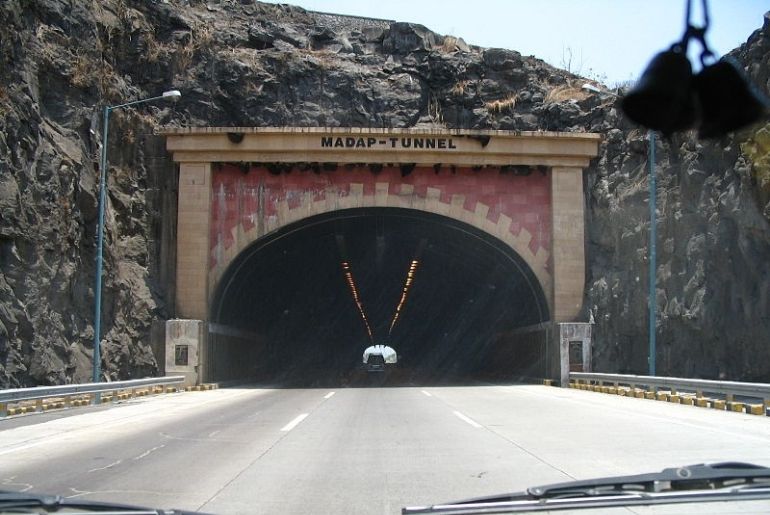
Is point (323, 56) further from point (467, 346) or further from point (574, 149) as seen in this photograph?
point (467, 346)

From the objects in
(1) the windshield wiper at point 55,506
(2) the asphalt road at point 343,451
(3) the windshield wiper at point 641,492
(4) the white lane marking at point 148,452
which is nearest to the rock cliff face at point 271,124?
(2) the asphalt road at point 343,451

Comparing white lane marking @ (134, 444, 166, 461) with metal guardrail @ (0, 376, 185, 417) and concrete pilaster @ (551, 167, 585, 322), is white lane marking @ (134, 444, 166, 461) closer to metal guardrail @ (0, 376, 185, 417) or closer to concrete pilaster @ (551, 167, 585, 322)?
metal guardrail @ (0, 376, 185, 417)

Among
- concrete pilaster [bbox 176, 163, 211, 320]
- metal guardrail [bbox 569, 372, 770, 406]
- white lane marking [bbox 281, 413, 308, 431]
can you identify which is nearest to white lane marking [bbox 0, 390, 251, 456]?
white lane marking [bbox 281, 413, 308, 431]

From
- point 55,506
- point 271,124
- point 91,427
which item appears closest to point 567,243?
point 271,124

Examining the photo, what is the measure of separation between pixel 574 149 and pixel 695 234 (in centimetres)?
682

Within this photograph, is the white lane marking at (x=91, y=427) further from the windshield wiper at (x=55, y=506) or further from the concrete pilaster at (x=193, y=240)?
the concrete pilaster at (x=193, y=240)

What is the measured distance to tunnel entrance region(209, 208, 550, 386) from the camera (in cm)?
3647

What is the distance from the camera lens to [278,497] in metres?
8.26

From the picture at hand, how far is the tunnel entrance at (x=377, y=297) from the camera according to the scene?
3647cm

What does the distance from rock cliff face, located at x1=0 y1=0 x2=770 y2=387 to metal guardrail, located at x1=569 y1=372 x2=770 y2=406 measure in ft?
10.8

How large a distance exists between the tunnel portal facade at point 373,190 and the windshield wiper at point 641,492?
28859mm

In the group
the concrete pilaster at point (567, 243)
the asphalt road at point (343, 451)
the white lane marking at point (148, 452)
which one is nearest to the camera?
the asphalt road at point (343, 451)

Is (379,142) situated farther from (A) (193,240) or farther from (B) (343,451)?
(B) (343,451)

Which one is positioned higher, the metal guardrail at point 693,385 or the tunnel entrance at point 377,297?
the tunnel entrance at point 377,297
